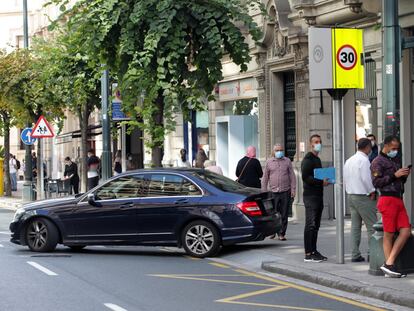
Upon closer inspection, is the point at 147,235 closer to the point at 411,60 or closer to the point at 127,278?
the point at 127,278

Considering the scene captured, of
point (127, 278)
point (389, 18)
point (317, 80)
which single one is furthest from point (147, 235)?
point (389, 18)

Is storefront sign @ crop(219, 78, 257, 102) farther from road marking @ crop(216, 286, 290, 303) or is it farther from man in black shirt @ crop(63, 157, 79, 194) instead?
road marking @ crop(216, 286, 290, 303)

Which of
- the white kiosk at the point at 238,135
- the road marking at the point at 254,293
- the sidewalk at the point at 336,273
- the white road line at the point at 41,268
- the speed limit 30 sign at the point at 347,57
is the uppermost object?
the speed limit 30 sign at the point at 347,57

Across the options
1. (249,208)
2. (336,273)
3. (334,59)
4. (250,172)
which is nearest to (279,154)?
(250,172)

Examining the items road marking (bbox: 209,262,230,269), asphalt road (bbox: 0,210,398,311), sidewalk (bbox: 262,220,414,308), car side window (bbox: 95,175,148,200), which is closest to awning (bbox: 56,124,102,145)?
car side window (bbox: 95,175,148,200)

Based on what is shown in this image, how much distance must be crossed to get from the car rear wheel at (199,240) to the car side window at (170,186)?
1.90 ft

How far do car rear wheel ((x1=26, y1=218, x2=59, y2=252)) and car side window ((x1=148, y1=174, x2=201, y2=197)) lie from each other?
1.92 m

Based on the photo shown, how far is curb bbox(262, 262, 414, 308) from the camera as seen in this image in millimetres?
11137

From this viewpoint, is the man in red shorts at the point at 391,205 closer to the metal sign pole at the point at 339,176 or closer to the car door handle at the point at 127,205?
the metal sign pole at the point at 339,176

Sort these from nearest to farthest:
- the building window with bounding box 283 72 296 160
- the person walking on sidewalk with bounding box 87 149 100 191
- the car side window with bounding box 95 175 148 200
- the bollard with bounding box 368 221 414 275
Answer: the bollard with bounding box 368 221 414 275 < the car side window with bounding box 95 175 148 200 < the building window with bounding box 283 72 296 160 < the person walking on sidewalk with bounding box 87 149 100 191

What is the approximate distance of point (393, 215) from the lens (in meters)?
12.7

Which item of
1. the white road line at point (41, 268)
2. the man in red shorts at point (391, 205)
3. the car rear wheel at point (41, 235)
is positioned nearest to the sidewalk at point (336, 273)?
the man in red shorts at point (391, 205)

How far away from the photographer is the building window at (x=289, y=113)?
2492cm

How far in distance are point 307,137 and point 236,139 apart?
425 centimetres
